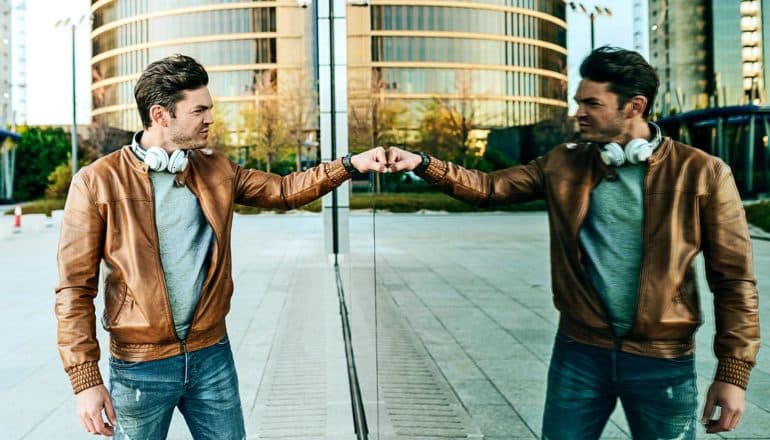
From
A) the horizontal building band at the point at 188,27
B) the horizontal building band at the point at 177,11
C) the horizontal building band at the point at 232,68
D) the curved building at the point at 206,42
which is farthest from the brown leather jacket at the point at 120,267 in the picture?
the horizontal building band at the point at 232,68

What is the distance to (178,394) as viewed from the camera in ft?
7.30

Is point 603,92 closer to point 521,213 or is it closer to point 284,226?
point 521,213

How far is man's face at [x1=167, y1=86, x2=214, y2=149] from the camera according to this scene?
2.18 meters

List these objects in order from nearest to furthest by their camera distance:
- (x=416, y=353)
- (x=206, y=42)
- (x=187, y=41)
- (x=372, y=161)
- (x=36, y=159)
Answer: (x=372, y=161), (x=416, y=353), (x=187, y=41), (x=206, y=42), (x=36, y=159)

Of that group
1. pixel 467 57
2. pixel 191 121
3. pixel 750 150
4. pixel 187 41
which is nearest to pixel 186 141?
pixel 191 121

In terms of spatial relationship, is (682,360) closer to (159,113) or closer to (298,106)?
(159,113)

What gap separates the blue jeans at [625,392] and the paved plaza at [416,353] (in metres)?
0.17

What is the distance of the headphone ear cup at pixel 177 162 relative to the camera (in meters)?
2.13

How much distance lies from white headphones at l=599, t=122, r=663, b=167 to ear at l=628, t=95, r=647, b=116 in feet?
0.17

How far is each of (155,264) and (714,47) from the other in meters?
1.60

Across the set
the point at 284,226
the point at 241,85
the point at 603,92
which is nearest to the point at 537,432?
the point at 603,92

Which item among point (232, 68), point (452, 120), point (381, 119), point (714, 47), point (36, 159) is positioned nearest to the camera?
point (714, 47)

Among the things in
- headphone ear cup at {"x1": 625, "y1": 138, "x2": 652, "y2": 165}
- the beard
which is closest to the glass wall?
headphone ear cup at {"x1": 625, "y1": 138, "x2": 652, "y2": 165}

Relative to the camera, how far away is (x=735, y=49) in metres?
2.46
